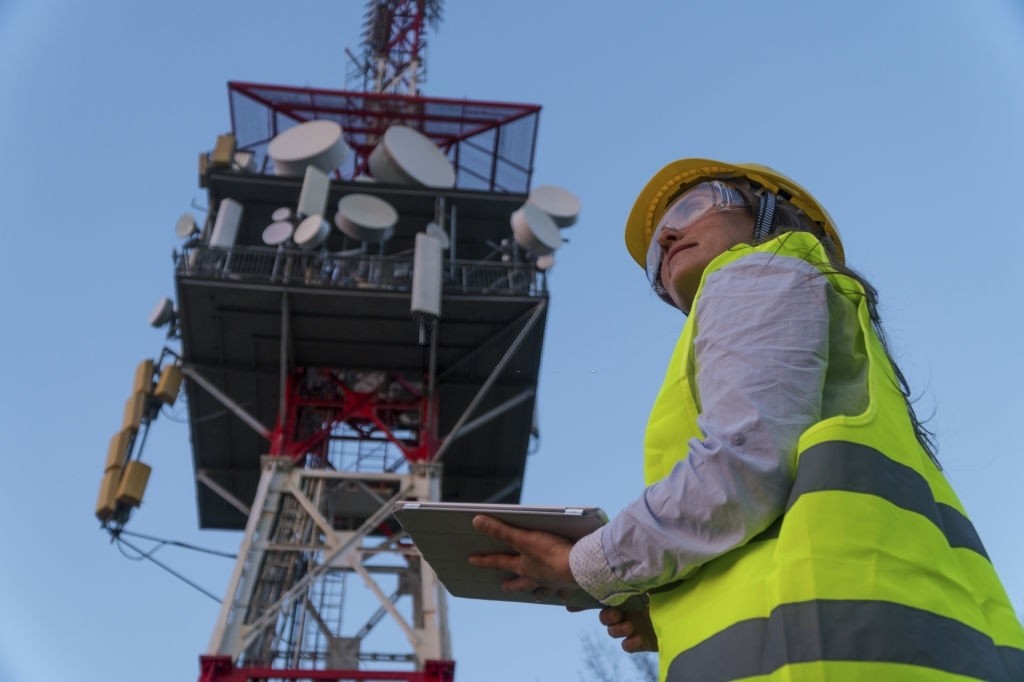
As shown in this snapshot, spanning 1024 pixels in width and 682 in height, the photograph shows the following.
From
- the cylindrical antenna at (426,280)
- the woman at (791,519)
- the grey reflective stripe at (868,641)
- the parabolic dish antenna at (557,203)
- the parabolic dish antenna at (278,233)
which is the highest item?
the parabolic dish antenna at (557,203)

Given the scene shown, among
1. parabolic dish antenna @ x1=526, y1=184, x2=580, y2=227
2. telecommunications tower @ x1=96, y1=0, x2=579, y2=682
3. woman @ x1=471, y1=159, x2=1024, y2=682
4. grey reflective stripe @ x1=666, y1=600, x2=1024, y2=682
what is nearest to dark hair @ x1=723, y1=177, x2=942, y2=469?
woman @ x1=471, y1=159, x2=1024, y2=682

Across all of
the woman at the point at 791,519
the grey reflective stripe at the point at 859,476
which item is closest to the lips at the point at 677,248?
the woman at the point at 791,519

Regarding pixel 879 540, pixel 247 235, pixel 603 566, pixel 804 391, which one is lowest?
pixel 879 540

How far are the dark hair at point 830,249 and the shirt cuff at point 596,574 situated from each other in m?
0.79

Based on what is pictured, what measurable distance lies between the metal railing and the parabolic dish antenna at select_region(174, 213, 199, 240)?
40.2 inches

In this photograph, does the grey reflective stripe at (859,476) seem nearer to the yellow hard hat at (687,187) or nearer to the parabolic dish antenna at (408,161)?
the yellow hard hat at (687,187)

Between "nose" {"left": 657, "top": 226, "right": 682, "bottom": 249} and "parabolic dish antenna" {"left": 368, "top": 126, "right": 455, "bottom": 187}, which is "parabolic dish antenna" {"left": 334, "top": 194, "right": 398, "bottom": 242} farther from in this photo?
"nose" {"left": 657, "top": 226, "right": 682, "bottom": 249}

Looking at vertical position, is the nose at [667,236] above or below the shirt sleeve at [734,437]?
above

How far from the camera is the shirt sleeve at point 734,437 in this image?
2.43m

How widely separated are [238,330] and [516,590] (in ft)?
58.4

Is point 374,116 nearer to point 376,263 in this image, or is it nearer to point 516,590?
point 376,263

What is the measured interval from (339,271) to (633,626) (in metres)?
17.3

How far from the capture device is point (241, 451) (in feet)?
76.2

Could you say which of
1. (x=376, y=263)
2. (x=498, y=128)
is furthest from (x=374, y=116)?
(x=376, y=263)
